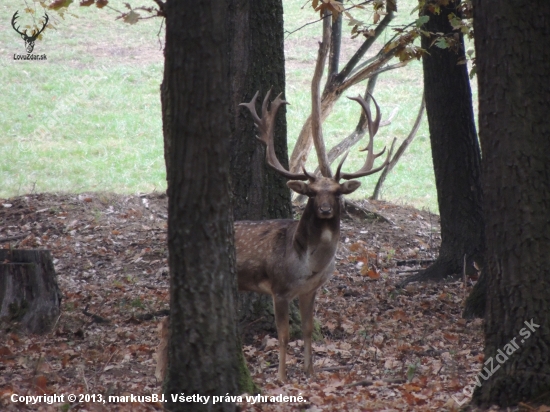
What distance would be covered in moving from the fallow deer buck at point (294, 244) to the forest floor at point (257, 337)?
2.12 feet

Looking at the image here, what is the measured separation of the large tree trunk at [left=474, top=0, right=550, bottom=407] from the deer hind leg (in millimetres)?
2497

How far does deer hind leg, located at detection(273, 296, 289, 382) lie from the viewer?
7.64 m

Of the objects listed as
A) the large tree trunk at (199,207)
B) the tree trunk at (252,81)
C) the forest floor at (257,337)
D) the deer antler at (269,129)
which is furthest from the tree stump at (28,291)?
the large tree trunk at (199,207)

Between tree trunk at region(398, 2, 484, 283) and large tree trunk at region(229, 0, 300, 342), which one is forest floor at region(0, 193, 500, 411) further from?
large tree trunk at region(229, 0, 300, 342)

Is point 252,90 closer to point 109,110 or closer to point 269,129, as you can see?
point 269,129

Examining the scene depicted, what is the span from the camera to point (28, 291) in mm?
9039

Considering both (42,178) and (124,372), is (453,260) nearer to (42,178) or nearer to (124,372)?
(124,372)

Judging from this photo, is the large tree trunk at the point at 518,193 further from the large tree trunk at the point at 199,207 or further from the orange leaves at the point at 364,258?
the orange leaves at the point at 364,258

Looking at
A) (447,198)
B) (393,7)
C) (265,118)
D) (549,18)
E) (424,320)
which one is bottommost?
(424,320)

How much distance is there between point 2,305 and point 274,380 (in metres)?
3.36

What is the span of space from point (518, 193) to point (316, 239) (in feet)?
9.81

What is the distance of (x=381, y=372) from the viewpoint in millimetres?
7445

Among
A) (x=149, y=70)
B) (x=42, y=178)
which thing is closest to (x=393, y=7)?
(x=42, y=178)

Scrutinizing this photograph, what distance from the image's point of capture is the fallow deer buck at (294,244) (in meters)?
7.95
